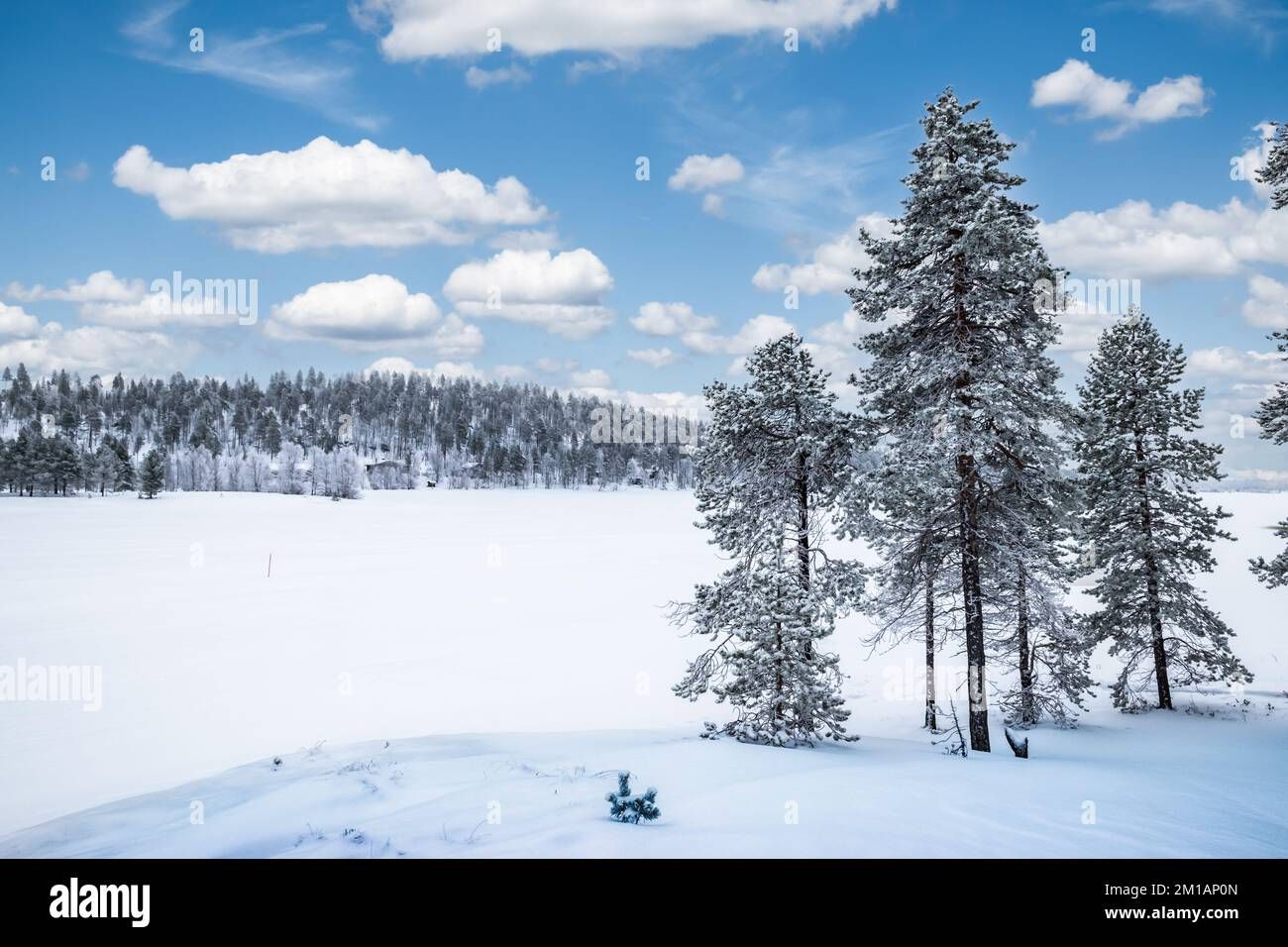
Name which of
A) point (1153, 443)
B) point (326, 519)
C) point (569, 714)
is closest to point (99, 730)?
point (569, 714)

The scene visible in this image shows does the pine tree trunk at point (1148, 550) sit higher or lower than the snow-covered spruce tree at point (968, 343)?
lower

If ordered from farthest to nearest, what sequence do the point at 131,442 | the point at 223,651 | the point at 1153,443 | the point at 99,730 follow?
the point at 131,442
the point at 223,651
the point at 1153,443
the point at 99,730

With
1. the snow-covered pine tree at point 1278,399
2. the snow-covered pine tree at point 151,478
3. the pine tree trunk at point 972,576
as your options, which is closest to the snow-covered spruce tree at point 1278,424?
the snow-covered pine tree at point 1278,399

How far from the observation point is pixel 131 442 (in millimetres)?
181000

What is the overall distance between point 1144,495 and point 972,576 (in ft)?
32.3

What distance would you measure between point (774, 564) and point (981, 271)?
7068 mm

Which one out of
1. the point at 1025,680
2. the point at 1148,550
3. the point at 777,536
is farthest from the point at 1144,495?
the point at 777,536

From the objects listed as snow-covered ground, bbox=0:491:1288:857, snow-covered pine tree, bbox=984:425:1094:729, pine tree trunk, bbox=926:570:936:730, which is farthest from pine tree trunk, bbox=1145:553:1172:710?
snow-covered pine tree, bbox=984:425:1094:729

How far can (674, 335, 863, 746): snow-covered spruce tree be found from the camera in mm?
14023

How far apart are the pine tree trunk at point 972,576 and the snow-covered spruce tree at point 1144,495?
8443mm

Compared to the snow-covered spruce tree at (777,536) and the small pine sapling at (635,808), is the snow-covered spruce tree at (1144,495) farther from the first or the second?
the small pine sapling at (635,808)

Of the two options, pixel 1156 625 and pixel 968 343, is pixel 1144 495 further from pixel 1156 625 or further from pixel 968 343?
pixel 968 343

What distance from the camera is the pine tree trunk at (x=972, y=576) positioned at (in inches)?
564
